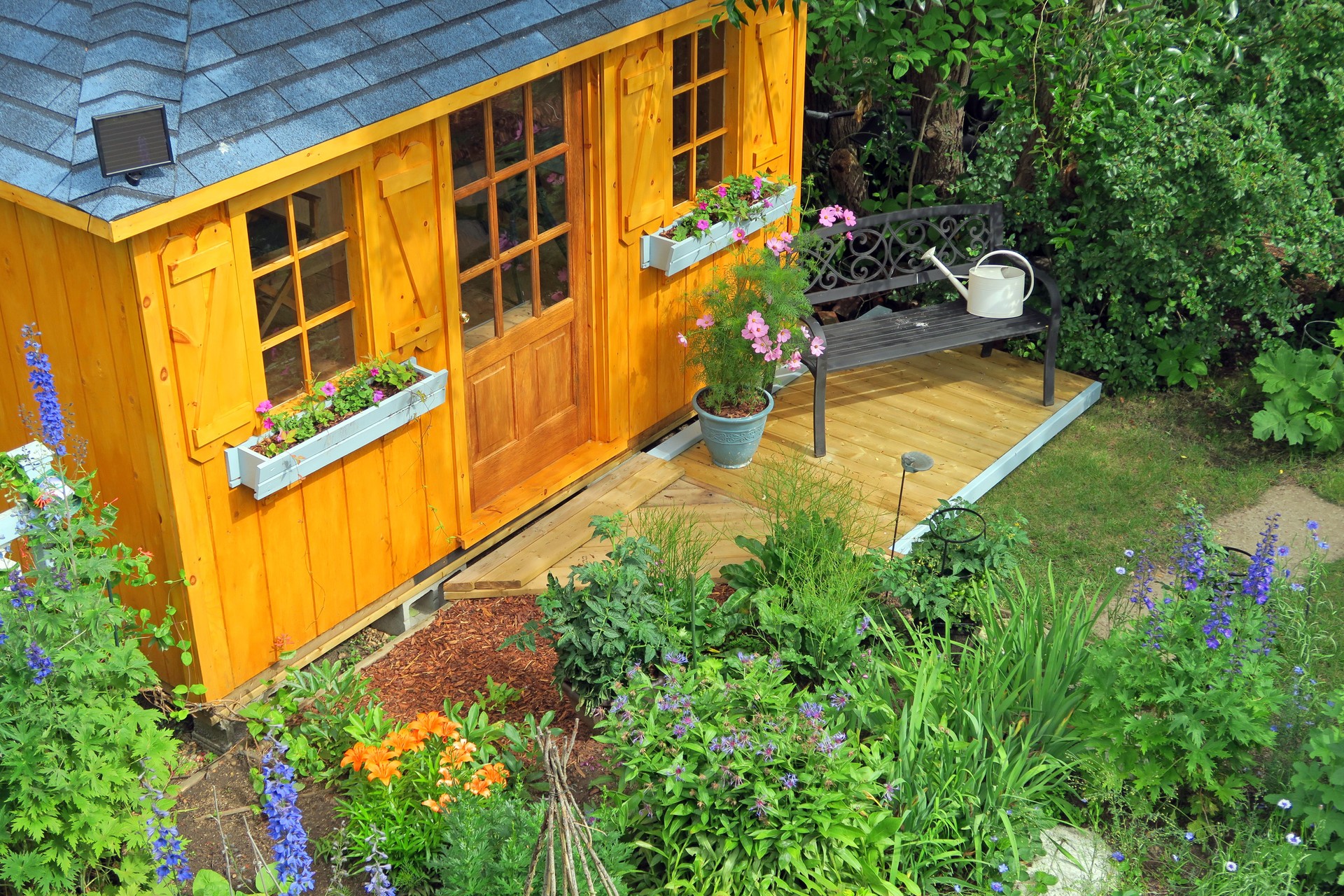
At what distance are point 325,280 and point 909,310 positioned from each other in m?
3.86

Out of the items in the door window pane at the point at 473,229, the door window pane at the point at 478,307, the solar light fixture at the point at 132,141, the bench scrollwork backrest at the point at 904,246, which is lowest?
the bench scrollwork backrest at the point at 904,246

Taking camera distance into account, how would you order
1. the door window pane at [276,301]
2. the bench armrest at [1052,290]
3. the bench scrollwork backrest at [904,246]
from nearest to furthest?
the door window pane at [276,301]
the bench scrollwork backrest at [904,246]
the bench armrest at [1052,290]

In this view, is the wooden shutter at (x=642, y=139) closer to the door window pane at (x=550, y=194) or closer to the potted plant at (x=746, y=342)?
the door window pane at (x=550, y=194)

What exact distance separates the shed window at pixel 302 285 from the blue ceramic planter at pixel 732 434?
2.19m

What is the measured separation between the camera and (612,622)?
5.18 meters

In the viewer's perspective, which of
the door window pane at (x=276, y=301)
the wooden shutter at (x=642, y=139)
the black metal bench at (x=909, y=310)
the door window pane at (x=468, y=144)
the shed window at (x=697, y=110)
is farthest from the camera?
the black metal bench at (x=909, y=310)

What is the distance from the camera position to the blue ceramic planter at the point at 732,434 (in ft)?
23.2

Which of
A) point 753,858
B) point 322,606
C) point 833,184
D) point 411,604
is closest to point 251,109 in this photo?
point 322,606

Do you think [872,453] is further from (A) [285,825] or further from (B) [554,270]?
(A) [285,825]

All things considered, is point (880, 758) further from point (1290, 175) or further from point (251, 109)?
point (1290, 175)

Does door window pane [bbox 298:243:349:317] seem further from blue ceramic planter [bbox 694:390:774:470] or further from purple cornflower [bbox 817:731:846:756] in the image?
purple cornflower [bbox 817:731:846:756]

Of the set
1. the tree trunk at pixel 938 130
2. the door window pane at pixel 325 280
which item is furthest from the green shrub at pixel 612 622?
the tree trunk at pixel 938 130

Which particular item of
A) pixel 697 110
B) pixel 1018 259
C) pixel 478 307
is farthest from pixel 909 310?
pixel 478 307

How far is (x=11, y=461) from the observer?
182 inches
